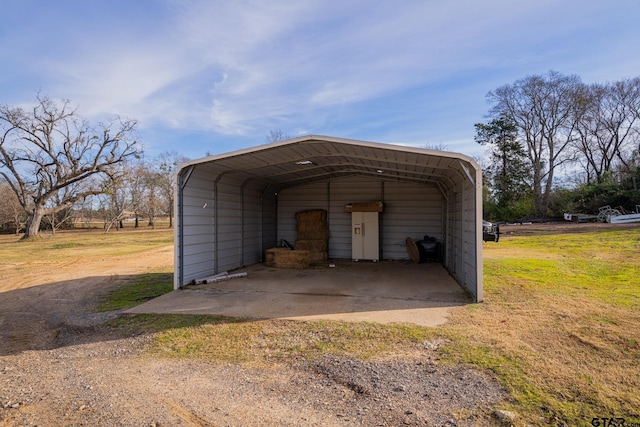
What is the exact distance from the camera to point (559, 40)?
Answer: 32.1 ft

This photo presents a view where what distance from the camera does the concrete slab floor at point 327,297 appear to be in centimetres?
537

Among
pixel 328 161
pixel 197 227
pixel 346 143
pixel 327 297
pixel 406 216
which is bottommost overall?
pixel 327 297

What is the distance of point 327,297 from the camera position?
6484 millimetres

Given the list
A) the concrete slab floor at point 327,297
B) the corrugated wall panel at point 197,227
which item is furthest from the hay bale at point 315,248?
the corrugated wall panel at point 197,227

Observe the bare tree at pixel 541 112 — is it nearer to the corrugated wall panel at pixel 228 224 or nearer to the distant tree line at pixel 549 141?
the distant tree line at pixel 549 141

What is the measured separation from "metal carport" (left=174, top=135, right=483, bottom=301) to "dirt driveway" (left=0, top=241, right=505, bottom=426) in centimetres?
296

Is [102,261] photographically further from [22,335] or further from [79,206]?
[79,206]

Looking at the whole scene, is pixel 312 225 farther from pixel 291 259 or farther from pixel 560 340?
pixel 560 340

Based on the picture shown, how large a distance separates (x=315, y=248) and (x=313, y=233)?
1.68 feet

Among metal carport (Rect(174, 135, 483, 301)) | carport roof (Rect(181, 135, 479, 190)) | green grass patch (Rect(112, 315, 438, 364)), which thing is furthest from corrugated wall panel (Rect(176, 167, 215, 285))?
green grass patch (Rect(112, 315, 438, 364))

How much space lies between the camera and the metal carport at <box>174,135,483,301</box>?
268 inches

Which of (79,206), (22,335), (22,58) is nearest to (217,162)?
(22,335)

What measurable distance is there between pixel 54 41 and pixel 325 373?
11.5 metres

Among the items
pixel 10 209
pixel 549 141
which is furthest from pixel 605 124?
pixel 10 209
